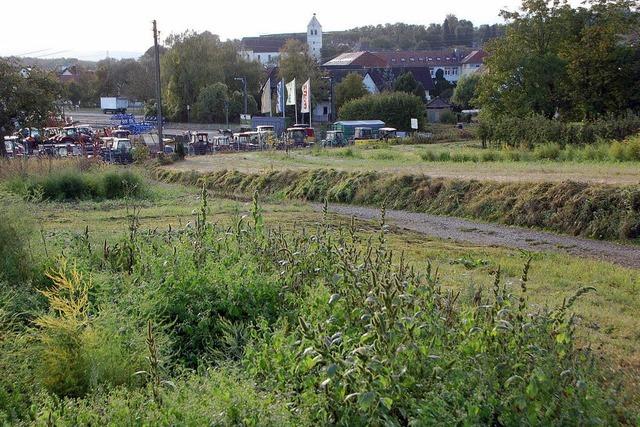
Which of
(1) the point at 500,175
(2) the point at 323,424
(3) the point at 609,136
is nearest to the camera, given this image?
(2) the point at 323,424

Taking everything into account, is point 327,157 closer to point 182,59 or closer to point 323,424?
point 323,424

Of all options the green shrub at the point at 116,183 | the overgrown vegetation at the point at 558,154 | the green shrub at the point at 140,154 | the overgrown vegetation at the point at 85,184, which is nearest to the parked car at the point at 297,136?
the green shrub at the point at 140,154

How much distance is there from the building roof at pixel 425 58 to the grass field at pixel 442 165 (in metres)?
81.6

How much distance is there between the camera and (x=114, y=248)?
354 inches

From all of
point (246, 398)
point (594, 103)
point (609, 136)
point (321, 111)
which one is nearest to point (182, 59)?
point (321, 111)

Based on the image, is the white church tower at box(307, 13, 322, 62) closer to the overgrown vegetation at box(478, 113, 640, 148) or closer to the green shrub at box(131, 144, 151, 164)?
the green shrub at box(131, 144, 151, 164)

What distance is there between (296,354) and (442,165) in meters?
23.1

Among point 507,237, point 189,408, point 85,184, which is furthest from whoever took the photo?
point 85,184

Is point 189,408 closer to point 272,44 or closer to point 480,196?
point 480,196

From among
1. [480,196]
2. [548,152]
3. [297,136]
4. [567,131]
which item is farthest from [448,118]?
[480,196]

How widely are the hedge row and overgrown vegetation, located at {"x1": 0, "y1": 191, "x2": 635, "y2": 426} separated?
8645mm

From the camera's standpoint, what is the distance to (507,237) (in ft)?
53.4

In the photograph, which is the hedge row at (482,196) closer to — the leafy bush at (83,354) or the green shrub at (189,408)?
the leafy bush at (83,354)

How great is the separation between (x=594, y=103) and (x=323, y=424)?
38.3 metres
